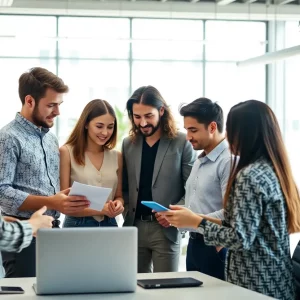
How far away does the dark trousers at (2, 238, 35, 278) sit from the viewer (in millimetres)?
4066

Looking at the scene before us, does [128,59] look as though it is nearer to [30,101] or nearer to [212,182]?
[30,101]

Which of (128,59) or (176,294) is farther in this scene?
(128,59)

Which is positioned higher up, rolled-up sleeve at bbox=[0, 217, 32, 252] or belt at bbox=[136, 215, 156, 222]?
rolled-up sleeve at bbox=[0, 217, 32, 252]

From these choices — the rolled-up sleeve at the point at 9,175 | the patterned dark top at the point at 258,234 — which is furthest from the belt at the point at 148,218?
the patterned dark top at the point at 258,234

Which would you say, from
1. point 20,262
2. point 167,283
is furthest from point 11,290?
point 20,262

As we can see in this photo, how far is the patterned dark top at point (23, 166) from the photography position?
4.02 metres

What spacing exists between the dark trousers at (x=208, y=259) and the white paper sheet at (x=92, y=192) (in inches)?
25.3

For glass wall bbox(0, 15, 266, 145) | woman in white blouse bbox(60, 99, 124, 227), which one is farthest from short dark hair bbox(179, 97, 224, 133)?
glass wall bbox(0, 15, 266, 145)

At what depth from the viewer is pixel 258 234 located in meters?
3.22

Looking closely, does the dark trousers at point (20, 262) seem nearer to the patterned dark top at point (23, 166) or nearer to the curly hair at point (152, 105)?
the patterned dark top at point (23, 166)

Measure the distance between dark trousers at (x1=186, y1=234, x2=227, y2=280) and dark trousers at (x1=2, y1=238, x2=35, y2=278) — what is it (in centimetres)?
96

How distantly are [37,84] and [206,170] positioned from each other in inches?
45.2

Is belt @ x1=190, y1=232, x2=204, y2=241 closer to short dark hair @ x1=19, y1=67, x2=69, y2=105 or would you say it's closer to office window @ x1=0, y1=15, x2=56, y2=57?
short dark hair @ x1=19, y1=67, x2=69, y2=105

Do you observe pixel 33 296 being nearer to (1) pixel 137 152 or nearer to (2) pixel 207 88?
(1) pixel 137 152
